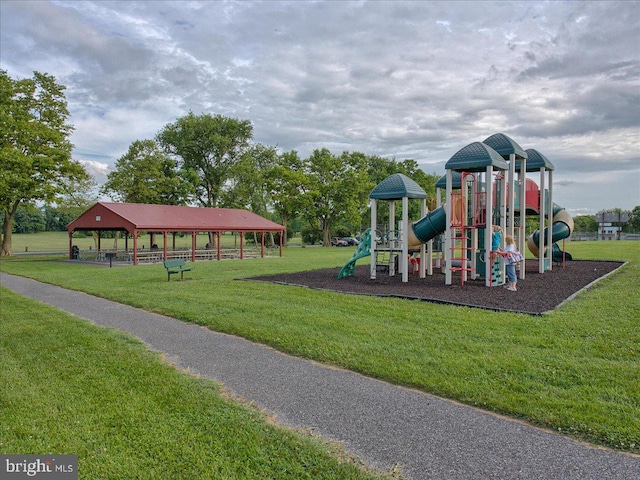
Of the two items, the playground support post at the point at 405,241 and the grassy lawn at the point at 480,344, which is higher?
the playground support post at the point at 405,241

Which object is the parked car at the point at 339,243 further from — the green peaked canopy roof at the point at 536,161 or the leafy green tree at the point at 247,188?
the green peaked canopy roof at the point at 536,161

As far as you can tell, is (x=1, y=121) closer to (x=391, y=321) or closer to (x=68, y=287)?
(x=68, y=287)

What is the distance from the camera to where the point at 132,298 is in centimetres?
1081

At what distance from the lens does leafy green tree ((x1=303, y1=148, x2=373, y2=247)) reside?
Result: 47375mm

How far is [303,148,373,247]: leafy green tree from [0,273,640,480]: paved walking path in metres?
40.5

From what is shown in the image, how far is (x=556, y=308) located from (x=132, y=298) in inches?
366

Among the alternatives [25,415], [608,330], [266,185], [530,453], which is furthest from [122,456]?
[266,185]

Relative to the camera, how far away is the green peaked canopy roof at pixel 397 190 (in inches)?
543

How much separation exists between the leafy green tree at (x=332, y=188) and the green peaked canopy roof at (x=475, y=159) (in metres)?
33.6

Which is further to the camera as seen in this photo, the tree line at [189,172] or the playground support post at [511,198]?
the tree line at [189,172]

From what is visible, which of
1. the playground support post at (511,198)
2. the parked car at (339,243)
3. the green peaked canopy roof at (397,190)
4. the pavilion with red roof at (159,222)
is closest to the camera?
the playground support post at (511,198)

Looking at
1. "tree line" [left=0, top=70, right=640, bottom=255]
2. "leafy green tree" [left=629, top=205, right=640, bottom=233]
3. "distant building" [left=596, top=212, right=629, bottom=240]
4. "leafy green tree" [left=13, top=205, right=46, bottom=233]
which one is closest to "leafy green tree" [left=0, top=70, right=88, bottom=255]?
"tree line" [left=0, top=70, right=640, bottom=255]

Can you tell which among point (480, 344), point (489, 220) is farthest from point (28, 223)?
point (480, 344)

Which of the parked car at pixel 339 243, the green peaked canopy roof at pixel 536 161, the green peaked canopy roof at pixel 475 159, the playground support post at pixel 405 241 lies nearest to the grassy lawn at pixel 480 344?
the playground support post at pixel 405 241
